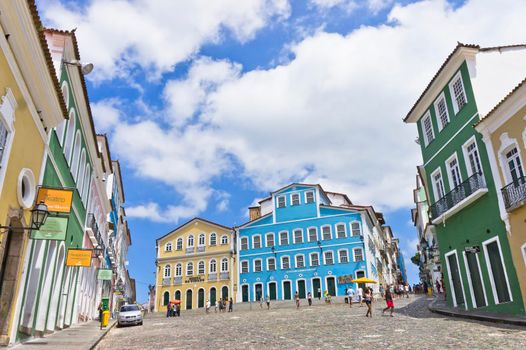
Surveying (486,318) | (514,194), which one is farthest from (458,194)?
(486,318)

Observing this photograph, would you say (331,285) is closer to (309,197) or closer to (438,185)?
(309,197)

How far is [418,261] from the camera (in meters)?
76.9

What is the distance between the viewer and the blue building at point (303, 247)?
151 ft

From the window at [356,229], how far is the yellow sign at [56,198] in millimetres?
38461

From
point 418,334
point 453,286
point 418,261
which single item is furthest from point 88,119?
point 418,261

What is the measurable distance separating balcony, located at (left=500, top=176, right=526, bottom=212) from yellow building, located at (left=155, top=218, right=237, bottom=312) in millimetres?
38289

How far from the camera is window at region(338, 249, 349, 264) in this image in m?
46.1

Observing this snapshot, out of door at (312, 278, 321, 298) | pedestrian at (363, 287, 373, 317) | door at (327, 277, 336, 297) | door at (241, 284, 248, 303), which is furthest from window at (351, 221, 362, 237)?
pedestrian at (363, 287, 373, 317)

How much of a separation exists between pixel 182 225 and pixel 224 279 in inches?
358

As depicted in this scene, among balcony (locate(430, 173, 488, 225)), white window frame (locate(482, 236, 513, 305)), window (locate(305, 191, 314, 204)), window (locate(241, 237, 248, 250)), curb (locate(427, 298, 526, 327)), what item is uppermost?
window (locate(305, 191, 314, 204))

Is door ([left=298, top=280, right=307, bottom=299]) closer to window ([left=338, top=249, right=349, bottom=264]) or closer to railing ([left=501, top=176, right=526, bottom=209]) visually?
window ([left=338, top=249, right=349, bottom=264])

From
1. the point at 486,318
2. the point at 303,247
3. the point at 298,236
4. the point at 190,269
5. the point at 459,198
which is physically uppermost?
the point at 298,236

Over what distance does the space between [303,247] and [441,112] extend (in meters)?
30.0

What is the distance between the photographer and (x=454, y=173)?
19.5m
